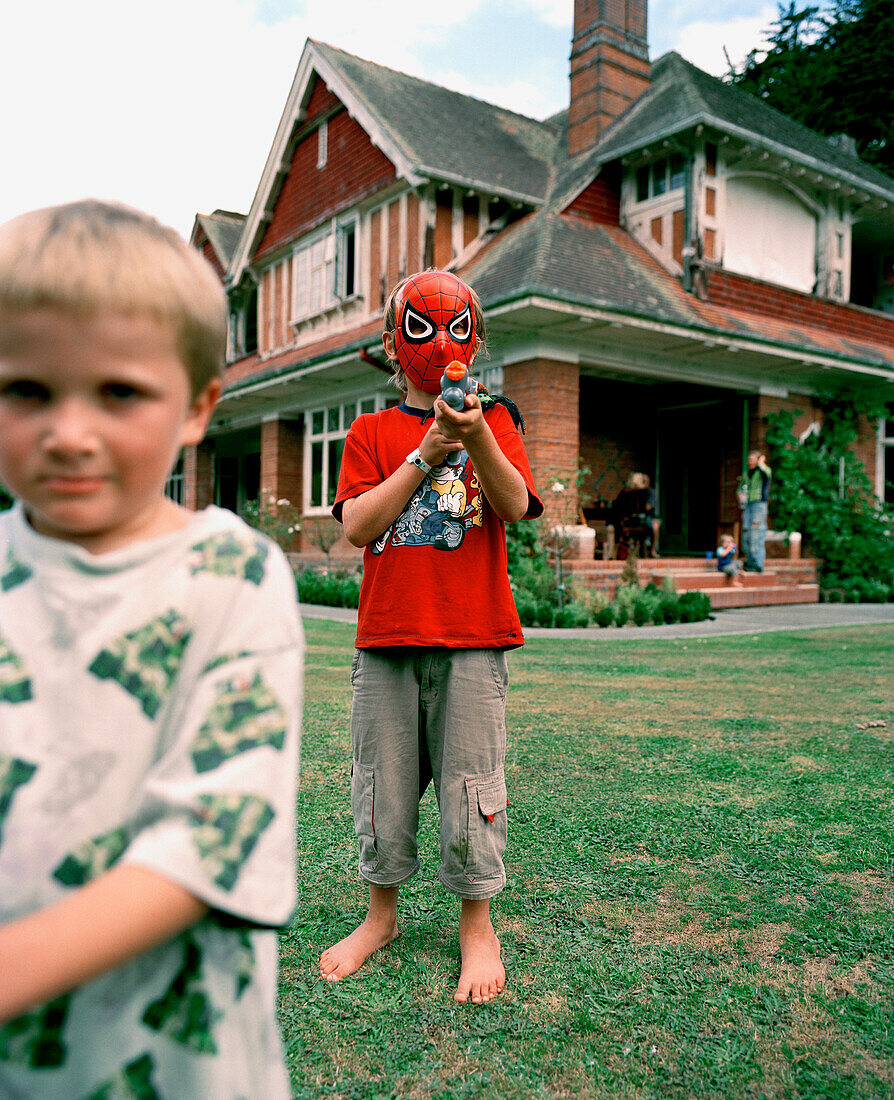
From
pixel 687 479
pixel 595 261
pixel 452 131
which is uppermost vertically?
pixel 452 131

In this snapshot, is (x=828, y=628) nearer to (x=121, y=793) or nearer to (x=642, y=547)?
(x=642, y=547)

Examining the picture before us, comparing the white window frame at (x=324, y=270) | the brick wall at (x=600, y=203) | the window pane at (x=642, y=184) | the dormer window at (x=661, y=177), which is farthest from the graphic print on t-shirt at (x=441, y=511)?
the white window frame at (x=324, y=270)

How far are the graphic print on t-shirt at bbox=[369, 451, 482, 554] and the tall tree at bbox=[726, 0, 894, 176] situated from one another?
26860 mm

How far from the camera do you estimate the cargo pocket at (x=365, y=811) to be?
224 centimetres

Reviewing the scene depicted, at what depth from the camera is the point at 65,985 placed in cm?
70

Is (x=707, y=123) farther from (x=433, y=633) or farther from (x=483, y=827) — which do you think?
(x=483, y=827)

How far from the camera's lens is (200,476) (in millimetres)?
21188

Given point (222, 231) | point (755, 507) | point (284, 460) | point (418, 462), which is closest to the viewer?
point (418, 462)

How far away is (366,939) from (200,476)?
1993 centimetres

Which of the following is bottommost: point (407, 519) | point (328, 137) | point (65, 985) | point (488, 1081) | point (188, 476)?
point (488, 1081)

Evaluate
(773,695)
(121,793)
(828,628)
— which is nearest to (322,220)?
(828,628)

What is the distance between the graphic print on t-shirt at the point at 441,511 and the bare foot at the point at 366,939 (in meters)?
0.92

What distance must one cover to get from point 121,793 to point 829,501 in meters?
15.5

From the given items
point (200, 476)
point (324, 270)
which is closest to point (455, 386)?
point (324, 270)
